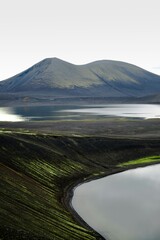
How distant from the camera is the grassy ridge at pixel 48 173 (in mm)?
66750

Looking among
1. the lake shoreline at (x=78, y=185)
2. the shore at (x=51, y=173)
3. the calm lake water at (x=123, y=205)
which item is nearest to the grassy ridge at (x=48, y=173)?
the shore at (x=51, y=173)

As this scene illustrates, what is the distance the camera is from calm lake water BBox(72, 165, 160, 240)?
77.1 metres

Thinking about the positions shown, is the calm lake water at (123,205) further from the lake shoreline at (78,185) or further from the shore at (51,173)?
the shore at (51,173)

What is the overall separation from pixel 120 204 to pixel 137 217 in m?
11.7

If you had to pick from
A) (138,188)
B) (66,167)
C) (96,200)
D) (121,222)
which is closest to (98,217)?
(121,222)

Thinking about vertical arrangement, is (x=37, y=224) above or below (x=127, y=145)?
above

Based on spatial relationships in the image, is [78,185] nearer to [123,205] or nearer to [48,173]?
[48,173]

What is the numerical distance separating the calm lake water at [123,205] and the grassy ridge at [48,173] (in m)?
4.90

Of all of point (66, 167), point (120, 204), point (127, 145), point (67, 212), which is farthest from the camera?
point (127, 145)

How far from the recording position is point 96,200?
3971 inches

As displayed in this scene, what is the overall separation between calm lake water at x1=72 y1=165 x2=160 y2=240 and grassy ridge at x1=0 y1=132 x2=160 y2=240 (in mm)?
4902

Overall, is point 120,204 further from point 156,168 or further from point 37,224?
point 156,168

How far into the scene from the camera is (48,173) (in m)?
118

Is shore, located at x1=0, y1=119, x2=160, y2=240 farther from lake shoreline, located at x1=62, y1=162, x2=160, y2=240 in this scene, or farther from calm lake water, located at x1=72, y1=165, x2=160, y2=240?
calm lake water, located at x1=72, y1=165, x2=160, y2=240
